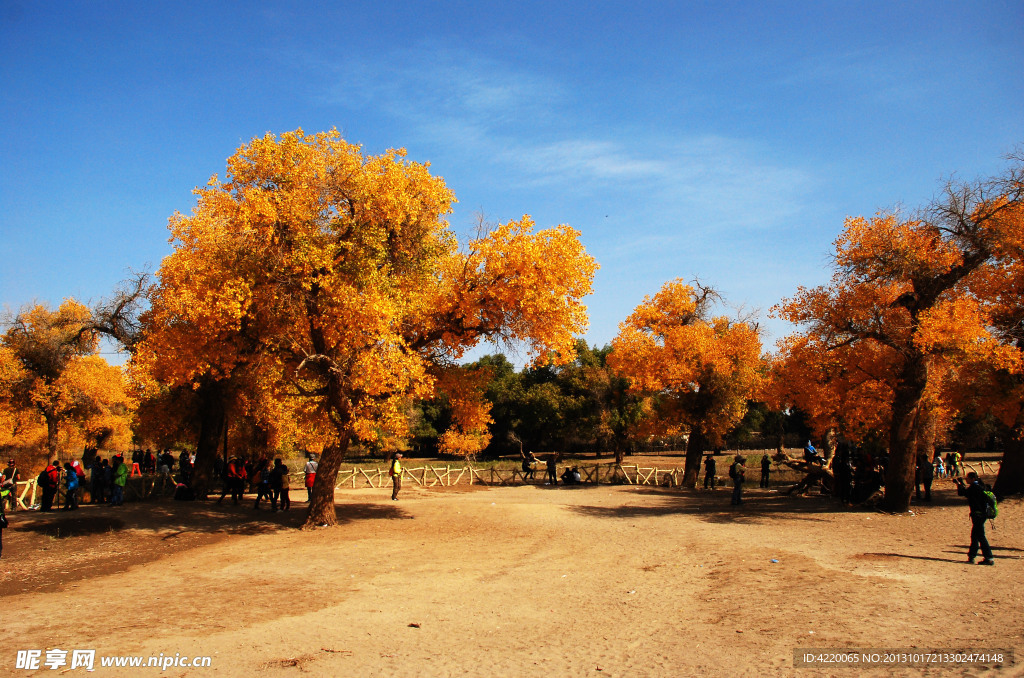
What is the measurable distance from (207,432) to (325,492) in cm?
891

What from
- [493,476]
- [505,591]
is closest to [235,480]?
[505,591]

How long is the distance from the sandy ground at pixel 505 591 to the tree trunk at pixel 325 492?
80 centimetres

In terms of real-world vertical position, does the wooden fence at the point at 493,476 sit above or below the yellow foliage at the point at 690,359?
below

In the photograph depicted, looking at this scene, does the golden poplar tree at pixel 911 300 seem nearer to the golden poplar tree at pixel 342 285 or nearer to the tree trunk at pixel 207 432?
the golden poplar tree at pixel 342 285

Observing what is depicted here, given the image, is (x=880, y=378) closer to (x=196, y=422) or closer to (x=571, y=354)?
(x=571, y=354)

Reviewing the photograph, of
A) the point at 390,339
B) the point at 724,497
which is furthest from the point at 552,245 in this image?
the point at 724,497

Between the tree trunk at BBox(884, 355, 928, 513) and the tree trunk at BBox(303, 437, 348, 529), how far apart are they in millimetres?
16715

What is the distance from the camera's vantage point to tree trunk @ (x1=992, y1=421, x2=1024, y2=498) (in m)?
20.7

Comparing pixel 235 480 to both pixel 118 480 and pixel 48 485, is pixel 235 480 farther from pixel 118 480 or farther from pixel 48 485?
pixel 48 485

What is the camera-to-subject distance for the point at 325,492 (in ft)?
58.0

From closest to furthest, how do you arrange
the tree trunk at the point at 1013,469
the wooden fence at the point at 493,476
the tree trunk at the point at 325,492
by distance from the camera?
the tree trunk at the point at 325,492 < the tree trunk at the point at 1013,469 < the wooden fence at the point at 493,476

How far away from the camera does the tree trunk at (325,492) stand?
17.6 meters

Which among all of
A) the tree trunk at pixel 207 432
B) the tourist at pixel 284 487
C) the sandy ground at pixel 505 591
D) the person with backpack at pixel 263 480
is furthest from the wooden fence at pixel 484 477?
the sandy ground at pixel 505 591

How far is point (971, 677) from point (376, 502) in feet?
69.0
